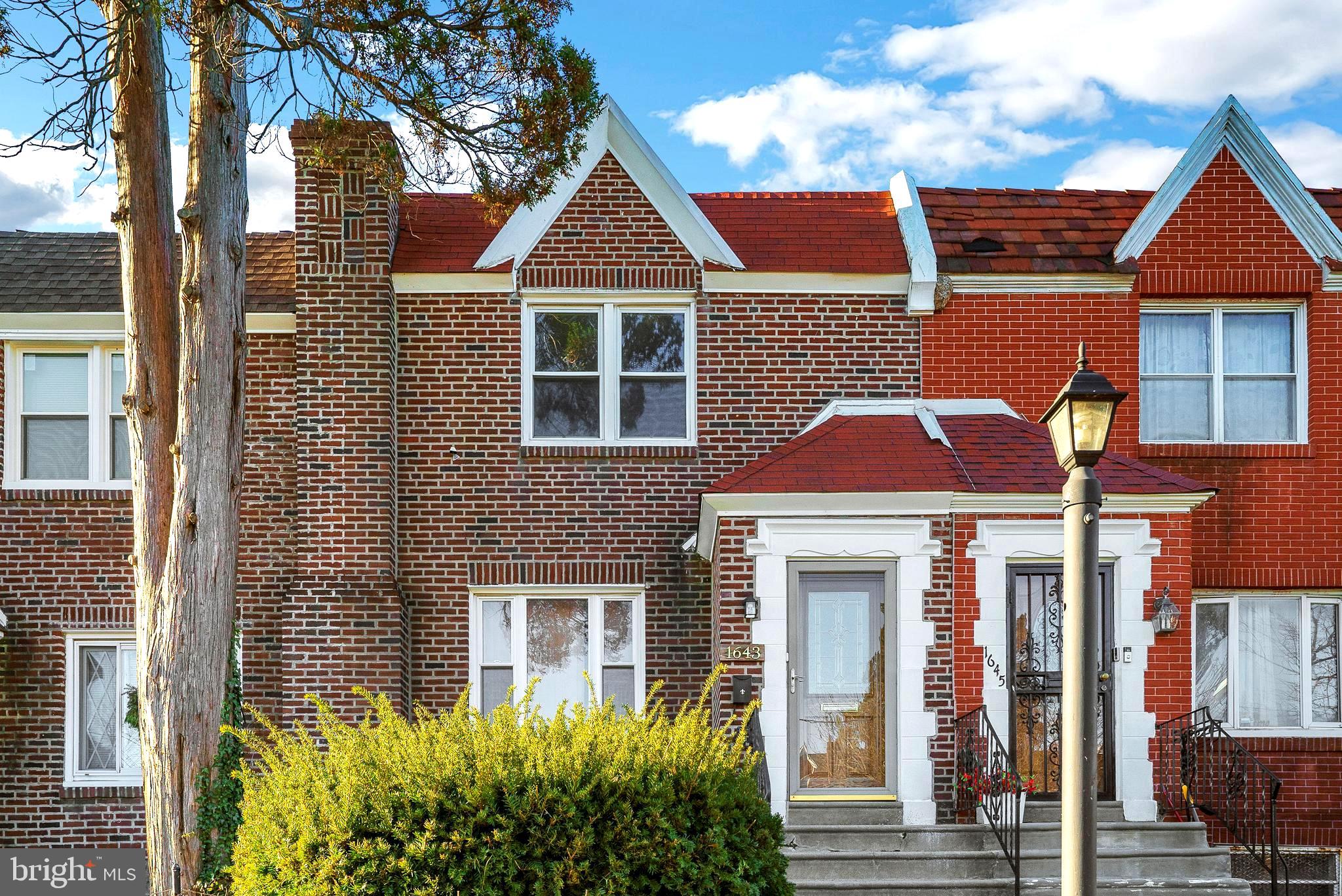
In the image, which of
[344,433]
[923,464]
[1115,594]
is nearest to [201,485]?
[344,433]

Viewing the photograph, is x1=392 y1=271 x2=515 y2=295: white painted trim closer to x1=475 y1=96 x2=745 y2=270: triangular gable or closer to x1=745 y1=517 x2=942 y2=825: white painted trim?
x1=475 y1=96 x2=745 y2=270: triangular gable

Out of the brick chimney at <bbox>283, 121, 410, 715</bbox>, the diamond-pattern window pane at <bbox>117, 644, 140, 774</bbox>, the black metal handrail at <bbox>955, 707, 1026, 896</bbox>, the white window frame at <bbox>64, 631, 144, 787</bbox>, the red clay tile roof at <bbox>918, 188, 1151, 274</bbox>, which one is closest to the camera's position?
the black metal handrail at <bbox>955, 707, 1026, 896</bbox>

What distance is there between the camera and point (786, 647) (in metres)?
11.7

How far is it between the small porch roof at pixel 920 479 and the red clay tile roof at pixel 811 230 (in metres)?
1.99

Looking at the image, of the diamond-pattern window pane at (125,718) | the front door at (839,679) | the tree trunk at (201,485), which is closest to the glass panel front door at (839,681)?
the front door at (839,679)

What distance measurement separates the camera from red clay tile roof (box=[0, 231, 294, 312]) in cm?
1385

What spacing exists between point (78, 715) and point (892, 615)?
8164 mm

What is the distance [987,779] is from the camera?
11.2 metres

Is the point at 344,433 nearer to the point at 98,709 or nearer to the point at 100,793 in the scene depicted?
the point at 98,709

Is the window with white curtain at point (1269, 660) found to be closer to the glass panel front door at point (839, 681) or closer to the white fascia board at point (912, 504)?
the white fascia board at point (912, 504)

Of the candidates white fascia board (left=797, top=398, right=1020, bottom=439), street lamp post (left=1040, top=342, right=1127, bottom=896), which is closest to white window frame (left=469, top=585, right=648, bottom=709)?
white fascia board (left=797, top=398, right=1020, bottom=439)

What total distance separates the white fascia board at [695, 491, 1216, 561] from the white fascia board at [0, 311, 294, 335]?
5014mm

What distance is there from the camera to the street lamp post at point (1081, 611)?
6.80 metres

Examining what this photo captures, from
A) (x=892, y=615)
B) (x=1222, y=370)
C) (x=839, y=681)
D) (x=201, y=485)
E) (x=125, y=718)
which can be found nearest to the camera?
(x=201, y=485)
